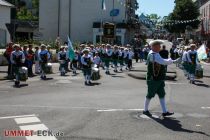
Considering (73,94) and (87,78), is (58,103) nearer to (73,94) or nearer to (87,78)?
(73,94)

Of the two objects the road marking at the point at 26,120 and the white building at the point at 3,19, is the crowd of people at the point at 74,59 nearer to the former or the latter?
the road marking at the point at 26,120

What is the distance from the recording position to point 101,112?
12367mm

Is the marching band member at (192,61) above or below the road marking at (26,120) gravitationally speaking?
above

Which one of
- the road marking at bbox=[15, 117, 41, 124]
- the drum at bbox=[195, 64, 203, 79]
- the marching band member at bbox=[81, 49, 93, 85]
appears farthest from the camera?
the drum at bbox=[195, 64, 203, 79]

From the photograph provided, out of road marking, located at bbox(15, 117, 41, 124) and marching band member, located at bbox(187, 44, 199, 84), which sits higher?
marching band member, located at bbox(187, 44, 199, 84)

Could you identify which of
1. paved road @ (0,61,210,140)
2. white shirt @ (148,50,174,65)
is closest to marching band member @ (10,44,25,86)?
paved road @ (0,61,210,140)

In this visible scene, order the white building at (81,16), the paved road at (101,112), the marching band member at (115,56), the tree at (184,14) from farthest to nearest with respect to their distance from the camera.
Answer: the tree at (184,14) → the white building at (81,16) → the marching band member at (115,56) → the paved road at (101,112)

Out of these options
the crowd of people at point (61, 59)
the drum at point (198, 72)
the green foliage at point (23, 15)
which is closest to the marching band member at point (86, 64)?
the crowd of people at point (61, 59)

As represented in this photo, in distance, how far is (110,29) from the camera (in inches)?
1452

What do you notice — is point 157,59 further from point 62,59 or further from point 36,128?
point 62,59

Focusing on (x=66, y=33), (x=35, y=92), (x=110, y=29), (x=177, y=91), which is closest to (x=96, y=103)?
(x=35, y=92)

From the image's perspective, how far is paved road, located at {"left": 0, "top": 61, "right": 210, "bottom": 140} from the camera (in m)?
9.77

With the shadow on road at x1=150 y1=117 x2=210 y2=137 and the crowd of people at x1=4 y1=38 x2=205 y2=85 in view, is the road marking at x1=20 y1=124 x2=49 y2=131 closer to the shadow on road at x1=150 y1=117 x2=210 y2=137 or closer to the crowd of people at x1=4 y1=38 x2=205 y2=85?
the shadow on road at x1=150 y1=117 x2=210 y2=137

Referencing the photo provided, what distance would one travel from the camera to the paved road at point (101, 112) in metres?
9.77
